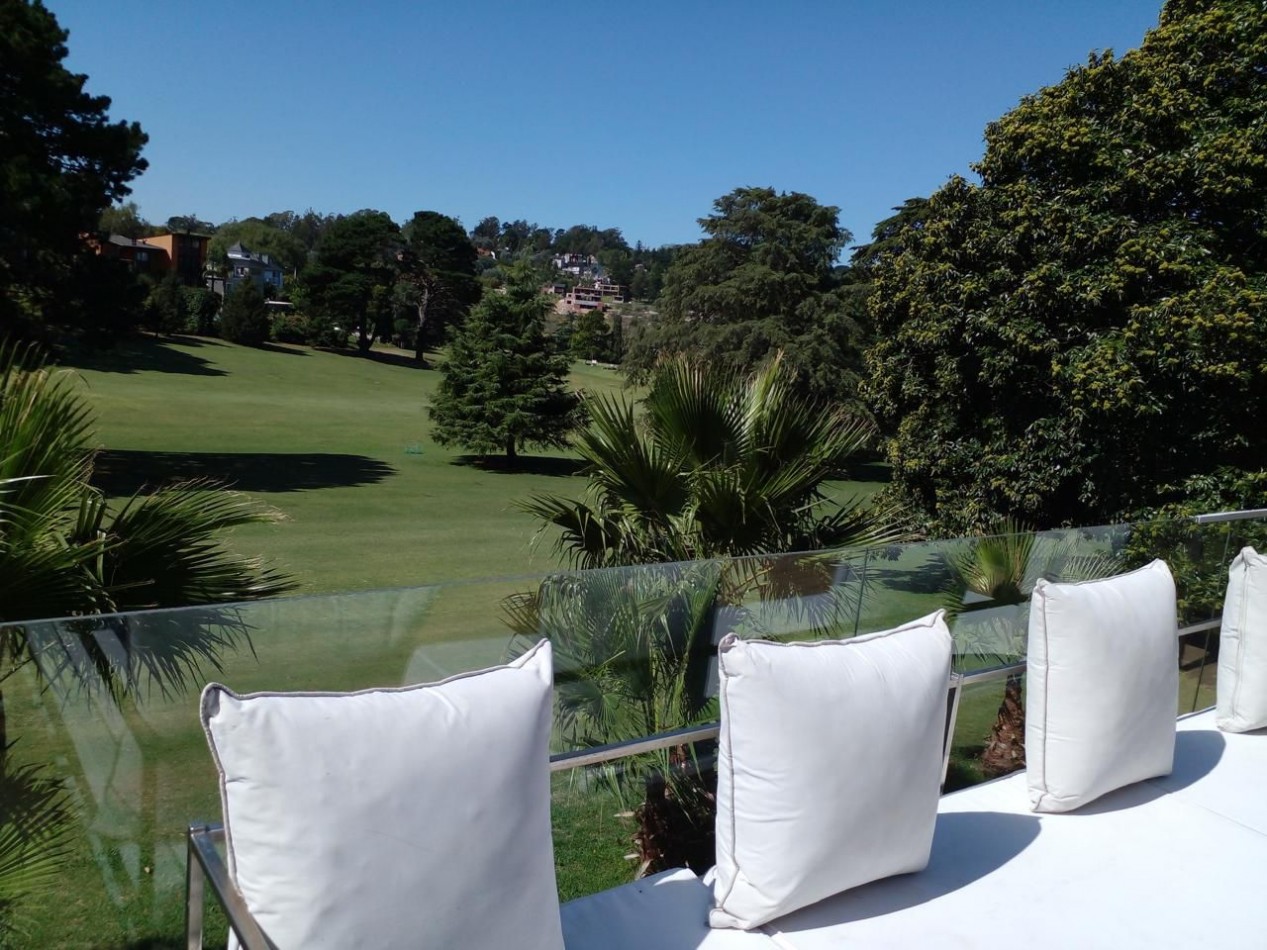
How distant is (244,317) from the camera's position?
2009 inches

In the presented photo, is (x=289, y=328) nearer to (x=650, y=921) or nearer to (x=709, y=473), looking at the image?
(x=709, y=473)

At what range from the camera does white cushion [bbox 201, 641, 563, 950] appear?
1444 mm

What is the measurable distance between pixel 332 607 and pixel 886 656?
3.74 ft

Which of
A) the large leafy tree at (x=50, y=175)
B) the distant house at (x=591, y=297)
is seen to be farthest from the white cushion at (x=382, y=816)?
the distant house at (x=591, y=297)

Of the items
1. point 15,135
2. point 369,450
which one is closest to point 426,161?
point 369,450

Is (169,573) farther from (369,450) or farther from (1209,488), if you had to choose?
(369,450)

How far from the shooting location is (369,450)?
101 feet

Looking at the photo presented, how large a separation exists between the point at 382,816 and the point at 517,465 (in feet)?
97.3

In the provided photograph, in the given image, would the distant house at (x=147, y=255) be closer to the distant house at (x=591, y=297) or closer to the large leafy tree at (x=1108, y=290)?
the distant house at (x=591, y=297)

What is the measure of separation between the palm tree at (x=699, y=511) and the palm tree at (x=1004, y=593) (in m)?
0.55

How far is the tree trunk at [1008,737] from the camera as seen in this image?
9.99 ft

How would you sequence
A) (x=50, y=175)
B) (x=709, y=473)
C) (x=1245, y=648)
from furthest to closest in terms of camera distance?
(x=50, y=175) < (x=709, y=473) < (x=1245, y=648)

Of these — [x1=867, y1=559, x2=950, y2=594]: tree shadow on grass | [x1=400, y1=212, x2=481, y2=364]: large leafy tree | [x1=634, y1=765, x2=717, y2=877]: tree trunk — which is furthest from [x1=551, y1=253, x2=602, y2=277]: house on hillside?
[x1=634, y1=765, x2=717, y2=877]: tree trunk

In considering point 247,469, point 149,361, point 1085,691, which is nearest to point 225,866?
point 1085,691
